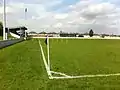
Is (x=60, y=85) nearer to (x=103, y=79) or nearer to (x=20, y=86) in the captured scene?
(x=20, y=86)

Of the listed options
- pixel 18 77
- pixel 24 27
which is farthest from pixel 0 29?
pixel 18 77

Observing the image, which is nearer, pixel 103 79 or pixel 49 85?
pixel 49 85

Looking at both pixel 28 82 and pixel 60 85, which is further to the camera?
pixel 28 82

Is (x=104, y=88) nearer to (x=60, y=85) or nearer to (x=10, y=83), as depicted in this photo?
(x=60, y=85)

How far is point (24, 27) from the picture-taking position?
420ft

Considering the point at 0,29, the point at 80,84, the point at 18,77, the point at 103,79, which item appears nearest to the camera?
the point at 80,84

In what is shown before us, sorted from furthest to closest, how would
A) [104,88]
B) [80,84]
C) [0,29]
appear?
[0,29], [80,84], [104,88]

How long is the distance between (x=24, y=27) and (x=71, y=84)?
119138 mm

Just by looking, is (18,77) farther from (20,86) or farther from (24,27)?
Answer: (24,27)

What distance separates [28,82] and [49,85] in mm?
1092

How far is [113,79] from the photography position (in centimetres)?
1161

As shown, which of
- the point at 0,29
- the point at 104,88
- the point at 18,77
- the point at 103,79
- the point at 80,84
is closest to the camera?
the point at 104,88

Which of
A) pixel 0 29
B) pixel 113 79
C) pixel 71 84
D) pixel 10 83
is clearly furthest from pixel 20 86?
pixel 0 29

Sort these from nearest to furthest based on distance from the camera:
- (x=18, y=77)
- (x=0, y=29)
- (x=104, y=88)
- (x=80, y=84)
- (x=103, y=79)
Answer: (x=104, y=88), (x=80, y=84), (x=103, y=79), (x=18, y=77), (x=0, y=29)
